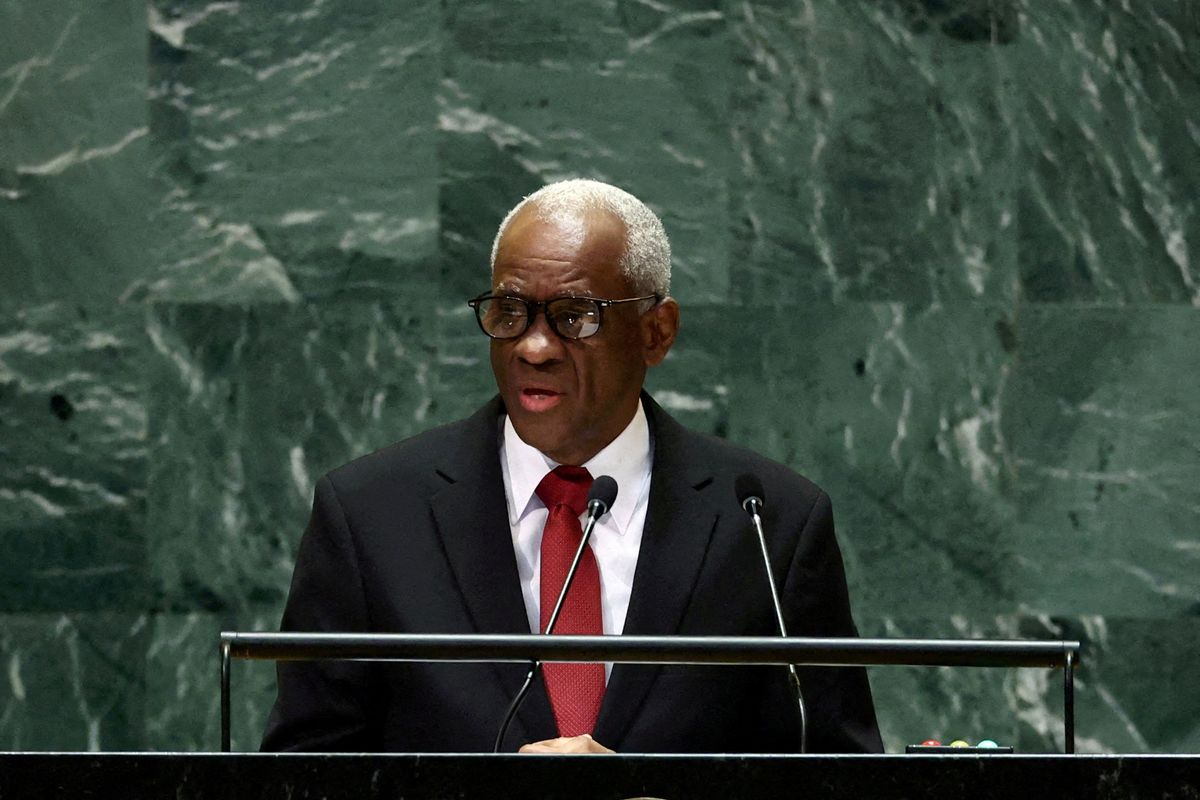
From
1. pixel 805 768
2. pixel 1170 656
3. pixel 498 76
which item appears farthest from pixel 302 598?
pixel 1170 656

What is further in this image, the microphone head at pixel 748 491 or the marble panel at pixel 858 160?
the marble panel at pixel 858 160

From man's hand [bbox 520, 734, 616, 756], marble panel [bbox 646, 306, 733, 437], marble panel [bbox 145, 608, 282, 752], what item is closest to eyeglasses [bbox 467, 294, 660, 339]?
man's hand [bbox 520, 734, 616, 756]

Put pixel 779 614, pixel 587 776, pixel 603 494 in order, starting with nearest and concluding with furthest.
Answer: pixel 587 776 → pixel 779 614 → pixel 603 494

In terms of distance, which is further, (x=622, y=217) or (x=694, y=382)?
(x=694, y=382)

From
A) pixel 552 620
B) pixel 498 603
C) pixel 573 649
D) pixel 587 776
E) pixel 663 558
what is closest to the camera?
pixel 587 776

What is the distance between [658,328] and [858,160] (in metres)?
1.75

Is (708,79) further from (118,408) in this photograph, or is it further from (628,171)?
(118,408)

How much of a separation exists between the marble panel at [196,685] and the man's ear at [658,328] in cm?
193

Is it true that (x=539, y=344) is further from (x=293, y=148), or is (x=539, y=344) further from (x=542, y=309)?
(x=293, y=148)

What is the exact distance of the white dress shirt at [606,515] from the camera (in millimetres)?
3289

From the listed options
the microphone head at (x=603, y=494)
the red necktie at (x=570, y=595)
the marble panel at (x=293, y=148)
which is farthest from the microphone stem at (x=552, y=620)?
the marble panel at (x=293, y=148)

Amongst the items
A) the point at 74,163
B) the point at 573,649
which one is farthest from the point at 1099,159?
the point at 573,649

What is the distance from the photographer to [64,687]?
5016 millimetres

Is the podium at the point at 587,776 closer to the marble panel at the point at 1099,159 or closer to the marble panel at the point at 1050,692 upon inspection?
the marble panel at the point at 1050,692
